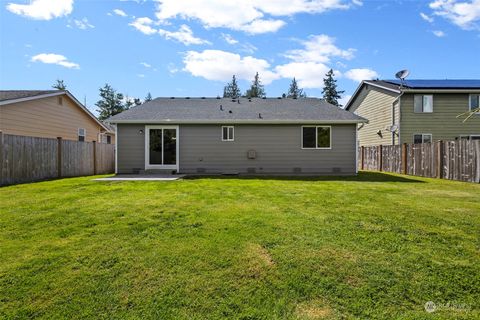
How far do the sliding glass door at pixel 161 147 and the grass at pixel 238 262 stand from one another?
286 inches

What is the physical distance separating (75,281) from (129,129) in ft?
34.6

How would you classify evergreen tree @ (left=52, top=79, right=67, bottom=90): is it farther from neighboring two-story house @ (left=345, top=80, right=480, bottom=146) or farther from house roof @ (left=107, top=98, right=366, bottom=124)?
neighboring two-story house @ (left=345, top=80, right=480, bottom=146)

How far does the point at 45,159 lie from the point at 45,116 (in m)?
5.29

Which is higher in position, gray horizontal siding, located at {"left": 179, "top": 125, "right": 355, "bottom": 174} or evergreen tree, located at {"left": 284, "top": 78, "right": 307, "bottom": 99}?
evergreen tree, located at {"left": 284, "top": 78, "right": 307, "bottom": 99}

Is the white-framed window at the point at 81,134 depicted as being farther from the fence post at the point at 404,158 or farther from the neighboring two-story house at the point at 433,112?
the fence post at the point at 404,158

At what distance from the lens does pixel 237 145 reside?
12547 mm

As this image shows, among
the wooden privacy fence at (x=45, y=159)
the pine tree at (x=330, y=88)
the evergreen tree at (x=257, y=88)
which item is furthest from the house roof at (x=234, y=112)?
the evergreen tree at (x=257, y=88)

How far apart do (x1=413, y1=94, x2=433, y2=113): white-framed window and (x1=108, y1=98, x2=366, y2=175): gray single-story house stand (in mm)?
6314

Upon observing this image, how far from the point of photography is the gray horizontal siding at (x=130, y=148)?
12.4 m

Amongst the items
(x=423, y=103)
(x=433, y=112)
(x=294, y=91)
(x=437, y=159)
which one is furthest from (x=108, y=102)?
(x=437, y=159)

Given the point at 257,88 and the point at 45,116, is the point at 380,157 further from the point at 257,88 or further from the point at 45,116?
the point at 257,88

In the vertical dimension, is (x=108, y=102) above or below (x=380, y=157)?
above

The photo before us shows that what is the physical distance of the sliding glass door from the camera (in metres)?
12.5

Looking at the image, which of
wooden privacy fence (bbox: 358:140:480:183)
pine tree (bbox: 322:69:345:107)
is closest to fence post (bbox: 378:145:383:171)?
wooden privacy fence (bbox: 358:140:480:183)
